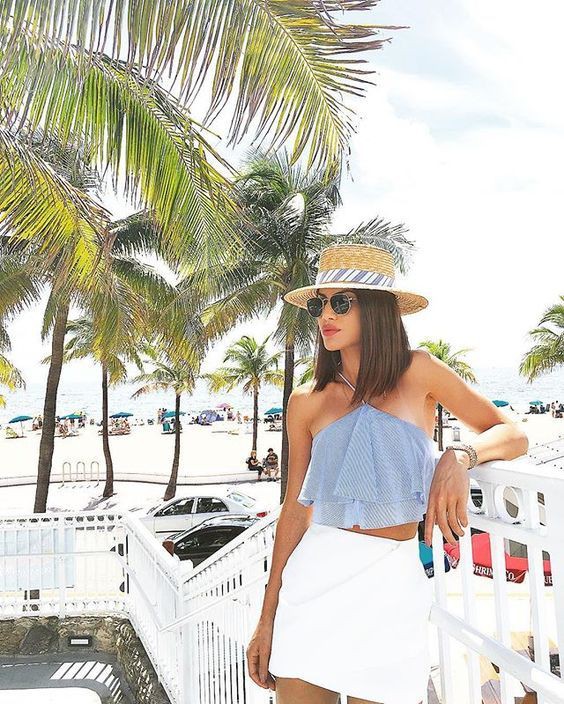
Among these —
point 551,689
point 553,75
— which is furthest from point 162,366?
point 551,689

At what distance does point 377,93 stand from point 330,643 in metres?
3.01

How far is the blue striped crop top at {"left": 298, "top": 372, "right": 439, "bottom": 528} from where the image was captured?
167cm

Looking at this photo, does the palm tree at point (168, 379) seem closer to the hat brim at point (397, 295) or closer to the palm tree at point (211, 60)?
the palm tree at point (211, 60)

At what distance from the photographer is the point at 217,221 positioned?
532cm

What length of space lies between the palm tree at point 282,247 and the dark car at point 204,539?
4.06m

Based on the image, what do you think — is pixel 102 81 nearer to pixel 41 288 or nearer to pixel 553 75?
pixel 41 288

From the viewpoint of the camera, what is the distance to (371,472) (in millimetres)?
1692

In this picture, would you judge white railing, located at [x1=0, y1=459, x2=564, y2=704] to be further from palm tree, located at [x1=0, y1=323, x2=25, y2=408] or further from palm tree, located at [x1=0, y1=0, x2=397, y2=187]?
palm tree, located at [x1=0, y1=323, x2=25, y2=408]

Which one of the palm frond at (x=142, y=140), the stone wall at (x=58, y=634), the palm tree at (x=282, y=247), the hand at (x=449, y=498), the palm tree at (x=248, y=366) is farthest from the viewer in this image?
the palm tree at (x=248, y=366)

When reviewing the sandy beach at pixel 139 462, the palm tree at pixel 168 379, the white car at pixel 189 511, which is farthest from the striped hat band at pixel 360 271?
the palm tree at pixel 168 379

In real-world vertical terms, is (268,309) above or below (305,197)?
below

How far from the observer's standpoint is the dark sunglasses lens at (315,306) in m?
1.99

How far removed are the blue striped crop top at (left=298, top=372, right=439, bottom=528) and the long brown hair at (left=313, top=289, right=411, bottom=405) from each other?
3.0 inches

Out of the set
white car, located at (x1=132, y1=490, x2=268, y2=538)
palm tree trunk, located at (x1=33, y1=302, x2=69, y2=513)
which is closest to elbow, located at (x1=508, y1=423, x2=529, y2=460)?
palm tree trunk, located at (x1=33, y1=302, x2=69, y2=513)
